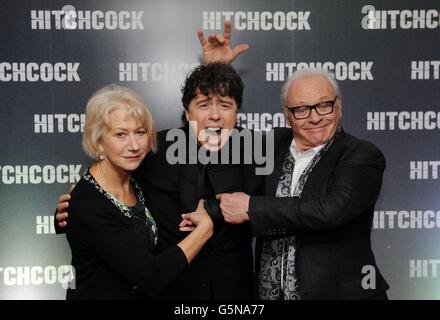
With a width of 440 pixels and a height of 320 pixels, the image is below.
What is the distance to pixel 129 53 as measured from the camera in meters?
2.68

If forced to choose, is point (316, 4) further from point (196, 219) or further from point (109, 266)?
point (109, 266)

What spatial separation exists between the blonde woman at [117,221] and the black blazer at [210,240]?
0.26 ft

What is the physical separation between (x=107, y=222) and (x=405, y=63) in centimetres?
199

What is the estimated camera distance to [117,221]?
154cm

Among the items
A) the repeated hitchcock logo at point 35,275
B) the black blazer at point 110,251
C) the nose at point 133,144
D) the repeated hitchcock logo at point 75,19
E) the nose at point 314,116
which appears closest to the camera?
the black blazer at point 110,251

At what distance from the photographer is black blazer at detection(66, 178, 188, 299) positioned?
152 cm

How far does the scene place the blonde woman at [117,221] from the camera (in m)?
1.53

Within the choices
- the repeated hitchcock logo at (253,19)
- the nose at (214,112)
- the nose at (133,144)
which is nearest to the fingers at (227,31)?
the repeated hitchcock logo at (253,19)

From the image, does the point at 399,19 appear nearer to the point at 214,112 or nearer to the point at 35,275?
the point at 214,112

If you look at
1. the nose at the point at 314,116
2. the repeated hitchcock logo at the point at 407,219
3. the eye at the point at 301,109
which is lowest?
the repeated hitchcock logo at the point at 407,219

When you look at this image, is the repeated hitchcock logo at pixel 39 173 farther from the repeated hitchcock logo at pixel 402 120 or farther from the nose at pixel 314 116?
the repeated hitchcock logo at pixel 402 120

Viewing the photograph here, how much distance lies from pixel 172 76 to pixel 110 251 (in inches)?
55.4

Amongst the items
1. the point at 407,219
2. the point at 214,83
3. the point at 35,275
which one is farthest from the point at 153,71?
the point at 407,219

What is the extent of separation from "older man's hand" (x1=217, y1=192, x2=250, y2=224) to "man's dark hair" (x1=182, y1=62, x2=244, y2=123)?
0.39 m
